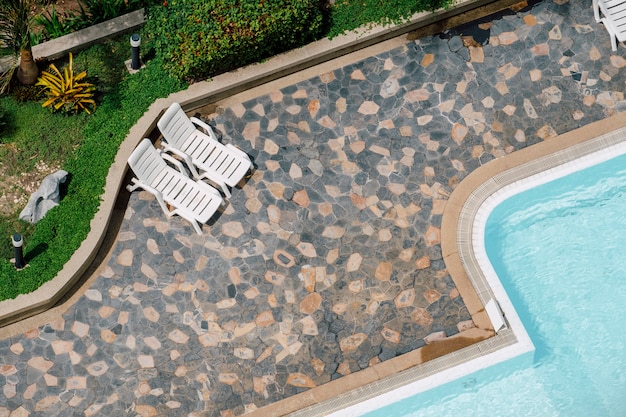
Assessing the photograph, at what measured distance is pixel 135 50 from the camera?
55.2 ft

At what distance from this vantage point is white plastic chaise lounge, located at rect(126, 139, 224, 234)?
53.0ft

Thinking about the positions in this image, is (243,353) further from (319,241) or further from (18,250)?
(18,250)

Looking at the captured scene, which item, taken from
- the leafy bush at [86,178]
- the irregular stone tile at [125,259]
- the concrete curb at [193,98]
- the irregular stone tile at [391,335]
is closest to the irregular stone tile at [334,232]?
the irregular stone tile at [391,335]

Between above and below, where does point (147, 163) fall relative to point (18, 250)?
above

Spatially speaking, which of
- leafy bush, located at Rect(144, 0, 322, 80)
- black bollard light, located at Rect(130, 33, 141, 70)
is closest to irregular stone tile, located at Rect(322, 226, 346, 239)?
leafy bush, located at Rect(144, 0, 322, 80)

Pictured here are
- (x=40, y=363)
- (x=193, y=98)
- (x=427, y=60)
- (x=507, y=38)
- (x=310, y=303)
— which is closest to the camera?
(x=40, y=363)

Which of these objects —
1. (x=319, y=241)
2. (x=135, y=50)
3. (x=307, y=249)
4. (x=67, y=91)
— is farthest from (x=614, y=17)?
(x=67, y=91)

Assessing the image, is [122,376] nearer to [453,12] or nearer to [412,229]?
[412,229]

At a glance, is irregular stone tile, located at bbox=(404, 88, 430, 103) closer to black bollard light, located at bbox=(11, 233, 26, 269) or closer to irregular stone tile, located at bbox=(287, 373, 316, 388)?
irregular stone tile, located at bbox=(287, 373, 316, 388)

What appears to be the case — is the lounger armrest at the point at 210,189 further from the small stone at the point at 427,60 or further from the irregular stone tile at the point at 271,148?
the small stone at the point at 427,60

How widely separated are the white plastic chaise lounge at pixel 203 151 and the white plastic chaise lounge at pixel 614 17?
740 cm

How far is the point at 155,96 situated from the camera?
17.0 metres

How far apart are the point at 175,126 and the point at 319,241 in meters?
3.30

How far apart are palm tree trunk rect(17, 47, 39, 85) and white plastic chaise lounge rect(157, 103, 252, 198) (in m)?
2.68
